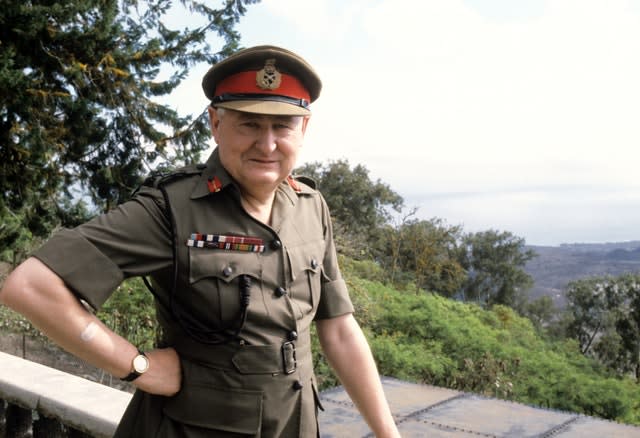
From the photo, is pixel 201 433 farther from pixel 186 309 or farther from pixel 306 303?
pixel 306 303

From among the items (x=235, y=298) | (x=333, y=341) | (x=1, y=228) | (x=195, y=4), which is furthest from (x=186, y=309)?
(x=195, y=4)

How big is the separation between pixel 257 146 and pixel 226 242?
0.77 feet

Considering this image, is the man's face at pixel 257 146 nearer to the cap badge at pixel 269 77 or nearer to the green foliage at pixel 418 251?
the cap badge at pixel 269 77

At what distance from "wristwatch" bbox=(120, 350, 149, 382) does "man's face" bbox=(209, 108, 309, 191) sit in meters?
0.46

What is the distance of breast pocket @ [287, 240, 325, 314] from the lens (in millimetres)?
1508

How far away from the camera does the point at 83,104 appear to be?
573 cm

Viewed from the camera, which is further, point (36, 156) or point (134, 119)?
point (134, 119)

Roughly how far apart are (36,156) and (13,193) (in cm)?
68

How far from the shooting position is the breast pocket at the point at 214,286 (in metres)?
1.38

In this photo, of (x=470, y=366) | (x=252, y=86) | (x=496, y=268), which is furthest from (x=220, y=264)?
(x=496, y=268)

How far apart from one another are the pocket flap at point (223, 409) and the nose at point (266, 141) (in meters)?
0.55

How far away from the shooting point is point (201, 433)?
138 centimetres

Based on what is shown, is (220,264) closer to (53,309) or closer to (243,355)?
(243,355)

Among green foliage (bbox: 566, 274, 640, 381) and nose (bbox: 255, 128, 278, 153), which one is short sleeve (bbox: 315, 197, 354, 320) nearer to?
nose (bbox: 255, 128, 278, 153)
